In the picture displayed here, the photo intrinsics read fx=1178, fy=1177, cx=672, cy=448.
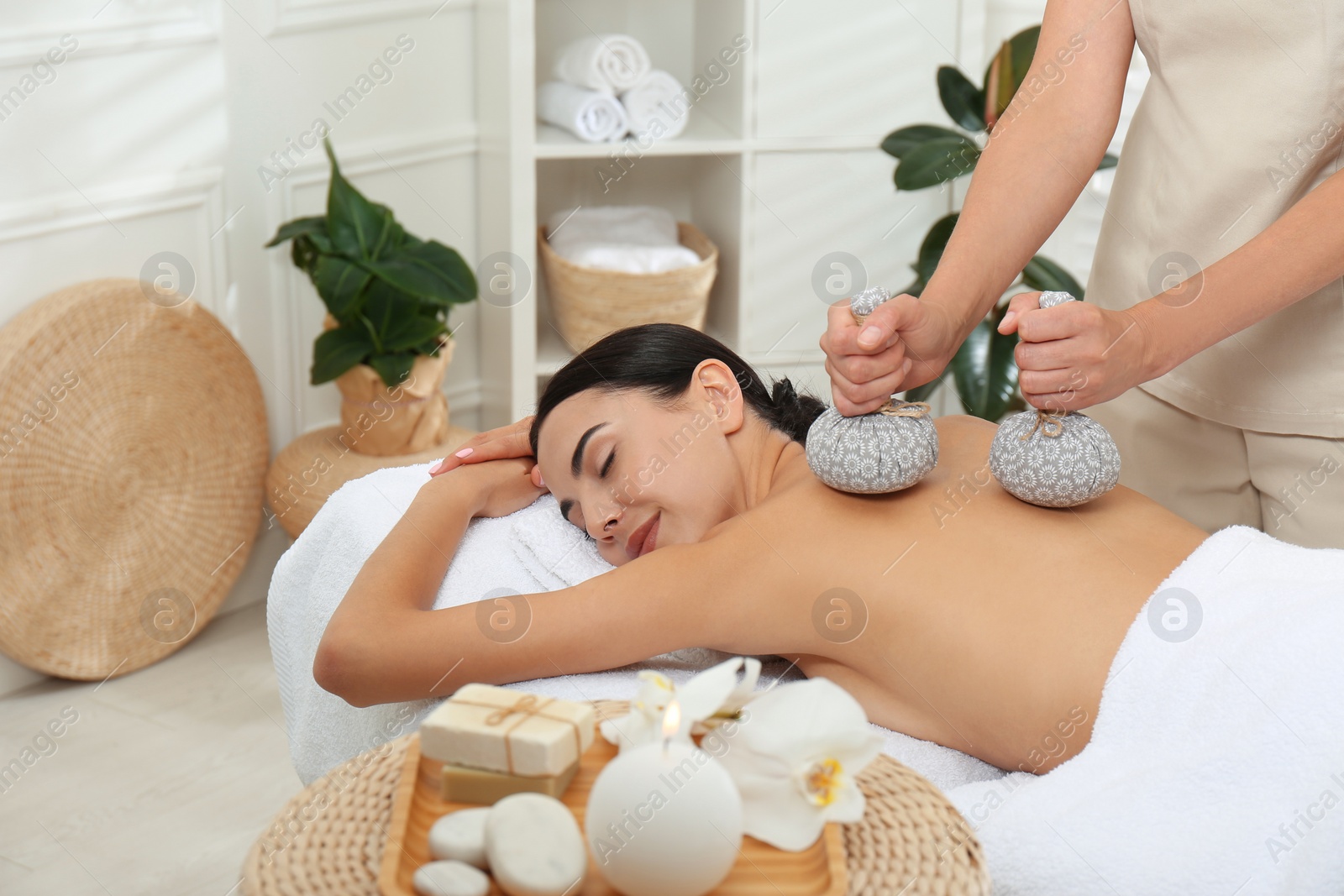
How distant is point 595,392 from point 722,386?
142 millimetres

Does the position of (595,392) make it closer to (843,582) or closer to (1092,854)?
(843,582)

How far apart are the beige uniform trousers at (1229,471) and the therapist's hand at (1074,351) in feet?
0.90

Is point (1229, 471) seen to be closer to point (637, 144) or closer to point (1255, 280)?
point (1255, 280)

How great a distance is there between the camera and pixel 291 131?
2.51 m

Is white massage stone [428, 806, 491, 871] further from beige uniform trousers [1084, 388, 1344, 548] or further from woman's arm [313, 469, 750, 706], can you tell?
beige uniform trousers [1084, 388, 1344, 548]

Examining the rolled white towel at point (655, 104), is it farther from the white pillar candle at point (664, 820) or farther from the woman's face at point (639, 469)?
the white pillar candle at point (664, 820)

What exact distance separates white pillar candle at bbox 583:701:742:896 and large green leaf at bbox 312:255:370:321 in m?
1.78

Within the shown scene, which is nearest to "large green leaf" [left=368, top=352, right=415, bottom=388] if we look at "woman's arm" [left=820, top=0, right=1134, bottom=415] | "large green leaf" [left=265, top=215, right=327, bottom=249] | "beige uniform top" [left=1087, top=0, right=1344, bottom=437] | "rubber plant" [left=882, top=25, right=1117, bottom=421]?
"large green leaf" [left=265, top=215, right=327, bottom=249]

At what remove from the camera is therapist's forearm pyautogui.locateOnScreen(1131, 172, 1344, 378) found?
1.02m

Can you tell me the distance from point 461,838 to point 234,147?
208 cm

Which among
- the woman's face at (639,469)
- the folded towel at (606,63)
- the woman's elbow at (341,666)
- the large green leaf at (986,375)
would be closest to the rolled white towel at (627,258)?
the folded towel at (606,63)

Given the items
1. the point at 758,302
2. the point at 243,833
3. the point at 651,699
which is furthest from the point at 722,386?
the point at 758,302

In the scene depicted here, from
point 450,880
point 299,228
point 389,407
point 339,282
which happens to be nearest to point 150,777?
point 389,407

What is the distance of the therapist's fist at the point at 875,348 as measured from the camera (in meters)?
1.02
